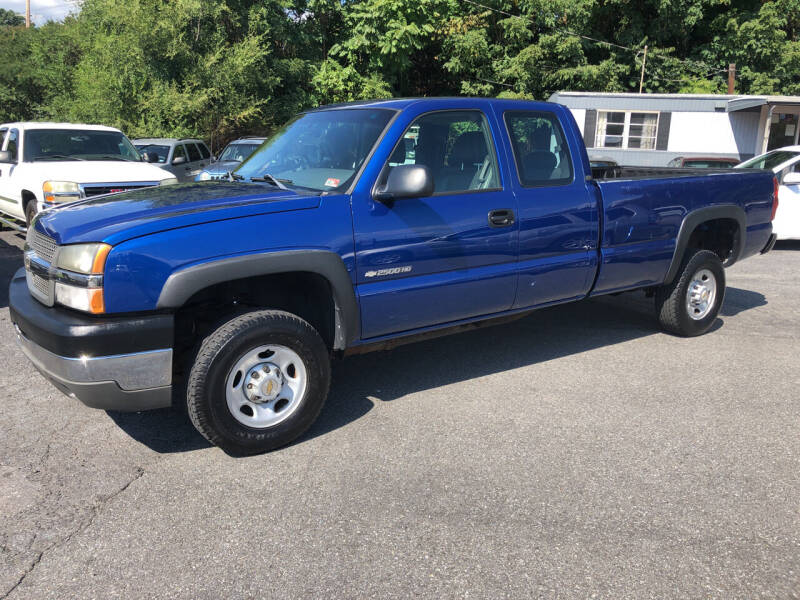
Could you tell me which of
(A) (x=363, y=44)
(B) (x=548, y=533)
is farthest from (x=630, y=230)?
(A) (x=363, y=44)

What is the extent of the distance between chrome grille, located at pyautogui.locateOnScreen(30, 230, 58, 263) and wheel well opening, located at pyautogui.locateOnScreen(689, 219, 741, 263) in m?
5.05

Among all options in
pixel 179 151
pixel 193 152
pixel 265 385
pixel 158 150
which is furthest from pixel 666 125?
pixel 265 385

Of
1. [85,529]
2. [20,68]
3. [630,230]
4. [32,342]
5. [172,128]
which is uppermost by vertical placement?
[20,68]

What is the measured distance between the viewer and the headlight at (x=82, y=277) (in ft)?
10.5

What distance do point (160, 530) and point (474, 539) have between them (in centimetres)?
138

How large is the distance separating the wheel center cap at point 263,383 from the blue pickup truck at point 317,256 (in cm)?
1

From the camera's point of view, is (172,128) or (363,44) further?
(363,44)

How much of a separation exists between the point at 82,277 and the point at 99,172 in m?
6.14

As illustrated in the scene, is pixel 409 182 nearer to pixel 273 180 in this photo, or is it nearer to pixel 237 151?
pixel 273 180

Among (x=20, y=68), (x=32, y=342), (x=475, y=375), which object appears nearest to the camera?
(x=32, y=342)

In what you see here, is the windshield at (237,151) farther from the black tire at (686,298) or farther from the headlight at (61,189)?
the black tire at (686,298)

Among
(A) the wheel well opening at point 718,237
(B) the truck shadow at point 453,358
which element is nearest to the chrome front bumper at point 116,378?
(B) the truck shadow at point 453,358

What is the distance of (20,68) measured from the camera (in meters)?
30.3

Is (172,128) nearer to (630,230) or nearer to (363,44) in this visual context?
(363,44)
